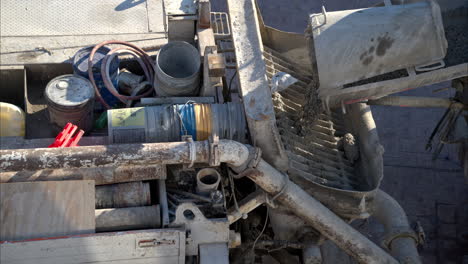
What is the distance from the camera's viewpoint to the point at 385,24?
27.3ft

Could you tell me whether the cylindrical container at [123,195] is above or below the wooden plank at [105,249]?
above

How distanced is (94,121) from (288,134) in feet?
11.7

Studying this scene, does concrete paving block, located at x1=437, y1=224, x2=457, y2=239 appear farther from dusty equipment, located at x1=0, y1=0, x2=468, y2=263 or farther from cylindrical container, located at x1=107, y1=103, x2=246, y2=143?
cylindrical container, located at x1=107, y1=103, x2=246, y2=143

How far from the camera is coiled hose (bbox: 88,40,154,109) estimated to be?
32.4 ft

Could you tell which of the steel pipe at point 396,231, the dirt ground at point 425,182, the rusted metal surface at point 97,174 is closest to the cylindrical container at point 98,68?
the rusted metal surface at point 97,174

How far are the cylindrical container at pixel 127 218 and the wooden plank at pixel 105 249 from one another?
0.76 ft

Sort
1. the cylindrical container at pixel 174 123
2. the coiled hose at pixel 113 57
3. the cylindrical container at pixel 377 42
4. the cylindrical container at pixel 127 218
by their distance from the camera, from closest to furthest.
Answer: the cylindrical container at pixel 127 218, the cylindrical container at pixel 377 42, the cylindrical container at pixel 174 123, the coiled hose at pixel 113 57

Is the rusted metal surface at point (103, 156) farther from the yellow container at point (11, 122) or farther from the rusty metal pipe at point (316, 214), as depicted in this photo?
the yellow container at point (11, 122)

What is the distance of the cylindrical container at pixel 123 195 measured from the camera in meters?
8.30

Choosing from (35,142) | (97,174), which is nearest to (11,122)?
(35,142)

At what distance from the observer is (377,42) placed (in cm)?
832

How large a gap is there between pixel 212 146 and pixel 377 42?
2.92 metres

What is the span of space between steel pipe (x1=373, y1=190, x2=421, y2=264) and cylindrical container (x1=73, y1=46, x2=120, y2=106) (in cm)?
512

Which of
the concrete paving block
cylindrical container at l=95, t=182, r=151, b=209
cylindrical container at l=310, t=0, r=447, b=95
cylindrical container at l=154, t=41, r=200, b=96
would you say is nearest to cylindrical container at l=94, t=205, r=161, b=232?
cylindrical container at l=95, t=182, r=151, b=209
